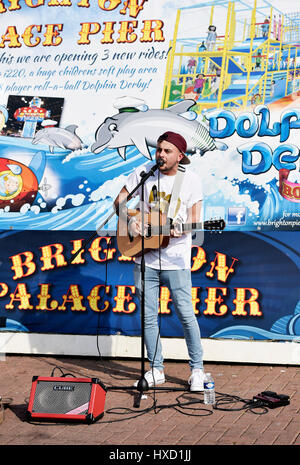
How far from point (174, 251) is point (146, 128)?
1503 millimetres

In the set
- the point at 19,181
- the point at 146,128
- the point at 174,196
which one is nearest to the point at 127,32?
the point at 146,128

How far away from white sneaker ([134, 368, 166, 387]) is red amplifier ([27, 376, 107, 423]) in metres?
0.82

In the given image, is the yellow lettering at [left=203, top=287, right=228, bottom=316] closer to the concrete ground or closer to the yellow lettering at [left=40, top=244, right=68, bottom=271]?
the concrete ground

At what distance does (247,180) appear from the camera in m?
6.52

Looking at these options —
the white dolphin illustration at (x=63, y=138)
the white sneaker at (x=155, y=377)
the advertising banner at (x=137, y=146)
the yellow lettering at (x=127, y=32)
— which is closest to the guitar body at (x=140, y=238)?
the advertising banner at (x=137, y=146)

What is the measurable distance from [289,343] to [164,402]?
59.6 inches

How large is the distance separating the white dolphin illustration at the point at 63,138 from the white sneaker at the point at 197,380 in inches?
98.0

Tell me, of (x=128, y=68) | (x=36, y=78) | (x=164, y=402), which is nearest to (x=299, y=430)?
(x=164, y=402)

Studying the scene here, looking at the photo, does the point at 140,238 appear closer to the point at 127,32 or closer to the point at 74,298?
the point at 74,298

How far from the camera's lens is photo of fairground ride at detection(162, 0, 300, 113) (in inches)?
257

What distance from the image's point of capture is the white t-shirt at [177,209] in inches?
228

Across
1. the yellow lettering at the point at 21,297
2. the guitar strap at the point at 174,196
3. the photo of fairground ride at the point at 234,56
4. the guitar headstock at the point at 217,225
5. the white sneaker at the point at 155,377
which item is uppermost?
the photo of fairground ride at the point at 234,56

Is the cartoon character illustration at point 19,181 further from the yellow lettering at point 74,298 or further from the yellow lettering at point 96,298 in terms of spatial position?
the yellow lettering at point 96,298

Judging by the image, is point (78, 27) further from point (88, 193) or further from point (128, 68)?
point (88, 193)
